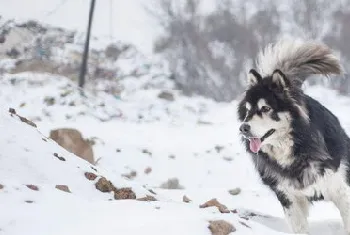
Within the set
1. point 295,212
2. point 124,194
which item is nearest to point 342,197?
point 295,212

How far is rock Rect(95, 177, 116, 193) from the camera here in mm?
3867

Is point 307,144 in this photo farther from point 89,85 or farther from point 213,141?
point 89,85

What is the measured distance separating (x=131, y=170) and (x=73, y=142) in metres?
1.35

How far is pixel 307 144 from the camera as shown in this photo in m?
4.20

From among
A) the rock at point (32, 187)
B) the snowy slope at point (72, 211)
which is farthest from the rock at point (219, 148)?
the rock at point (32, 187)

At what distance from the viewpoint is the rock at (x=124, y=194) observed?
151 inches

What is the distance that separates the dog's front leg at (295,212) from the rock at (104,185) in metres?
1.55

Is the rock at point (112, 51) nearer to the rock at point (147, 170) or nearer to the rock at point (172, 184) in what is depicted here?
the rock at point (147, 170)

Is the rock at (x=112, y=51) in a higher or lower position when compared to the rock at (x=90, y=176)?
higher

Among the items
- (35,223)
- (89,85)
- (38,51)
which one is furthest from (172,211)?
(38,51)

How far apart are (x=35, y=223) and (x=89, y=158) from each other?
6117mm

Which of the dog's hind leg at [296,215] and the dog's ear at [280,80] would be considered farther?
the dog's hind leg at [296,215]

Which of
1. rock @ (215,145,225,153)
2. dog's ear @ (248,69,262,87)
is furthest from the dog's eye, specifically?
rock @ (215,145,225,153)

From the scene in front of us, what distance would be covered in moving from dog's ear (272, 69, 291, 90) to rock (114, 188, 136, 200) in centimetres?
145
